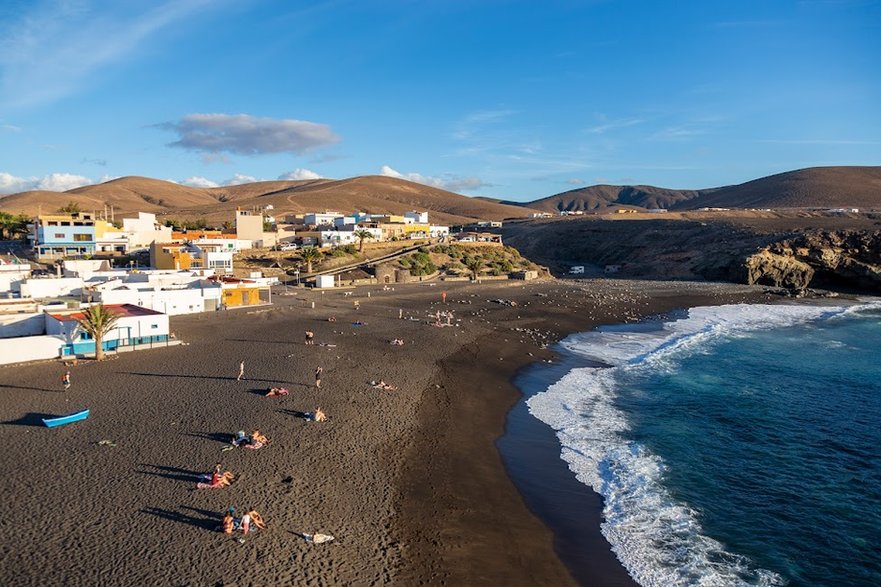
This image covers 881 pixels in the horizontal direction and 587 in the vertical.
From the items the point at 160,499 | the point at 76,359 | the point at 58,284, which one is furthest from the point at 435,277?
the point at 160,499

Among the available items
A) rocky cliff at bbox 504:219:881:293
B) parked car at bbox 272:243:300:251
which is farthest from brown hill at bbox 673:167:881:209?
parked car at bbox 272:243:300:251

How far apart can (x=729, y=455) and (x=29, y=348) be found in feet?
89.9

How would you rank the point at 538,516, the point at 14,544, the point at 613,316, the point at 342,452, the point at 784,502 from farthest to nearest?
1. the point at 613,316
2. the point at 342,452
3. the point at 784,502
4. the point at 538,516
5. the point at 14,544

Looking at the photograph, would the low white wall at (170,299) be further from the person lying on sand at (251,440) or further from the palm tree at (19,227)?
the palm tree at (19,227)

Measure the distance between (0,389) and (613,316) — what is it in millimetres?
38054

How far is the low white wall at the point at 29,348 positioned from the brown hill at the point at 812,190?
164 metres

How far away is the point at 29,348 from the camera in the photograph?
22.6 m

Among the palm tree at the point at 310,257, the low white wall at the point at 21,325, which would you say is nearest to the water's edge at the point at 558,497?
the low white wall at the point at 21,325

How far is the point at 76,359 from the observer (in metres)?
23.2

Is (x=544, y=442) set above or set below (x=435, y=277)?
below

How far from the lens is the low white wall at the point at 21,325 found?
83.6ft

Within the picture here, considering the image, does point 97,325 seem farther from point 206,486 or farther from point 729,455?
point 729,455

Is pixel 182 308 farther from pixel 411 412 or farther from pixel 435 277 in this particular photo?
pixel 435 277

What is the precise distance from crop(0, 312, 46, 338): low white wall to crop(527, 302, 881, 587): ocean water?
2381 centimetres
